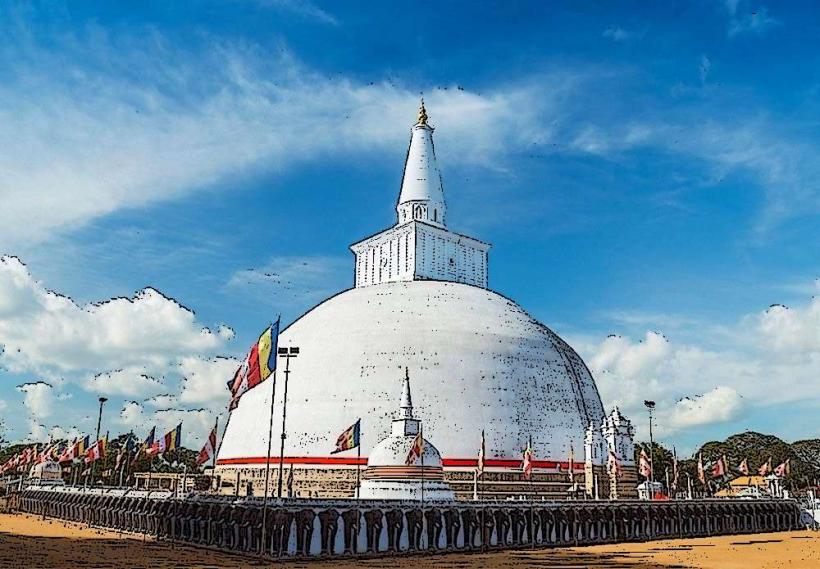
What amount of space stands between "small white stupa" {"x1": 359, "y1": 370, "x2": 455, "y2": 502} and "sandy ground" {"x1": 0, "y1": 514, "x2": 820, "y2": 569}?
219 inches

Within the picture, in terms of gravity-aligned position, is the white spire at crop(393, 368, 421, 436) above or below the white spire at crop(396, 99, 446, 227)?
below

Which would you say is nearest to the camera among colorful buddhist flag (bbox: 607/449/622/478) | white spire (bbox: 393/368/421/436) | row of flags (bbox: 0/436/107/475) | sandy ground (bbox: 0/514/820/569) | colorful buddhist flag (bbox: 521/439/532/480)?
sandy ground (bbox: 0/514/820/569)

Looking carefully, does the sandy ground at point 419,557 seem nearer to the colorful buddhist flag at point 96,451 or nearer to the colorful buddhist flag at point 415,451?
the colorful buddhist flag at point 415,451

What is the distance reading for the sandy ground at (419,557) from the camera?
28.3m

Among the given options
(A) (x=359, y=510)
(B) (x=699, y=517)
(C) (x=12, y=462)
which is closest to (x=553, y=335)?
(B) (x=699, y=517)

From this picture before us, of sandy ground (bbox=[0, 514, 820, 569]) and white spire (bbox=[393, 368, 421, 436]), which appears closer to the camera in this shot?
sandy ground (bbox=[0, 514, 820, 569])

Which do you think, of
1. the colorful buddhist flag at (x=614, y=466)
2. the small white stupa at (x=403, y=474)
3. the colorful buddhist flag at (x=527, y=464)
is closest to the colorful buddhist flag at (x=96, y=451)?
the small white stupa at (x=403, y=474)

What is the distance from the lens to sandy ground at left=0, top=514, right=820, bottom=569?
28281 mm

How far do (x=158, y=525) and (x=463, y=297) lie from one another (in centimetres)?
2685

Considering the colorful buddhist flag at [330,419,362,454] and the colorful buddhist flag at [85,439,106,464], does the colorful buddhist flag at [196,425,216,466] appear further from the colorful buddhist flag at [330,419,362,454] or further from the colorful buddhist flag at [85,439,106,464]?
the colorful buddhist flag at [85,439,106,464]

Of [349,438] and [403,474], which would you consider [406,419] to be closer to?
[349,438]

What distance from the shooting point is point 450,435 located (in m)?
48.0

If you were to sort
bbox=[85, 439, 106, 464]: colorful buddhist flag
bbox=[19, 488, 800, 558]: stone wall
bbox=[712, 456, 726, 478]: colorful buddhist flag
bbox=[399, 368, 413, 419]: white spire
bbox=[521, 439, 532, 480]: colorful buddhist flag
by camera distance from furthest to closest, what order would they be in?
bbox=[712, 456, 726, 478]: colorful buddhist flag → bbox=[85, 439, 106, 464]: colorful buddhist flag → bbox=[521, 439, 532, 480]: colorful buddhist flag → bbox=[399, 368, 413, 419]: white spire → bbox=[19, 488, 800, 558]: stone wall

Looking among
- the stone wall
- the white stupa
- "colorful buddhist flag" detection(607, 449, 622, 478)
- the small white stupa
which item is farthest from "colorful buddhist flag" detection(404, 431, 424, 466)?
"colorful buddhist flag" detection(607, 449, 622, 478)
